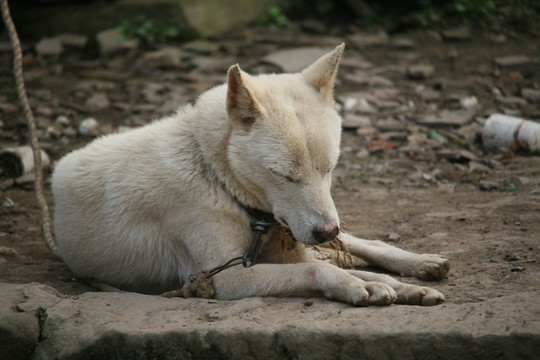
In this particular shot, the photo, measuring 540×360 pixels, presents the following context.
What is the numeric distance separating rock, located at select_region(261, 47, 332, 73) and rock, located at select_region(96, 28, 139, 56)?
7.68ft

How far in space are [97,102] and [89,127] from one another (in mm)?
840

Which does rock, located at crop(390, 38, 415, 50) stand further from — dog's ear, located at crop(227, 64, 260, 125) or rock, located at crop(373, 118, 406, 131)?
dog's ear, located at crop(227, 64, 260, 125)

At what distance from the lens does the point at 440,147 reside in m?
7.09

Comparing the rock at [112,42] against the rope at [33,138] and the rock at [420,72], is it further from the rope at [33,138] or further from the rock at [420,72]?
the rope at [33,138]

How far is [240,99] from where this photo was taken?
3598 millimetres

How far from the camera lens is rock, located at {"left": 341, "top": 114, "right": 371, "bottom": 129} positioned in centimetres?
775

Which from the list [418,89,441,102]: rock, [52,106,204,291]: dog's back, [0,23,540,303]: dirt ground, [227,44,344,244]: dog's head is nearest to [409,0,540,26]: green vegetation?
[0,23,540,303]: dirt ground

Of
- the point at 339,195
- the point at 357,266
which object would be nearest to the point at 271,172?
the point at 357,266

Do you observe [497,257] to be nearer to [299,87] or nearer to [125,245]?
[299,87]

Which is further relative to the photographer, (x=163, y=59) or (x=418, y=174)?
(x=163, y=59)

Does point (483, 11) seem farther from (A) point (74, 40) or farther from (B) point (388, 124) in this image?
(A) point (74, 40)

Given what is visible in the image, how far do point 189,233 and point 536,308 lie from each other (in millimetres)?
2033

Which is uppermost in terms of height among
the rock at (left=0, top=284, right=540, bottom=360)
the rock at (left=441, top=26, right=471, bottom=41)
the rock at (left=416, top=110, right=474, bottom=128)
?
the rock at (left=441, top=26, right=471, bottom=41)

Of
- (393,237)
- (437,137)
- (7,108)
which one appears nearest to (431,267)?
(393,237)
